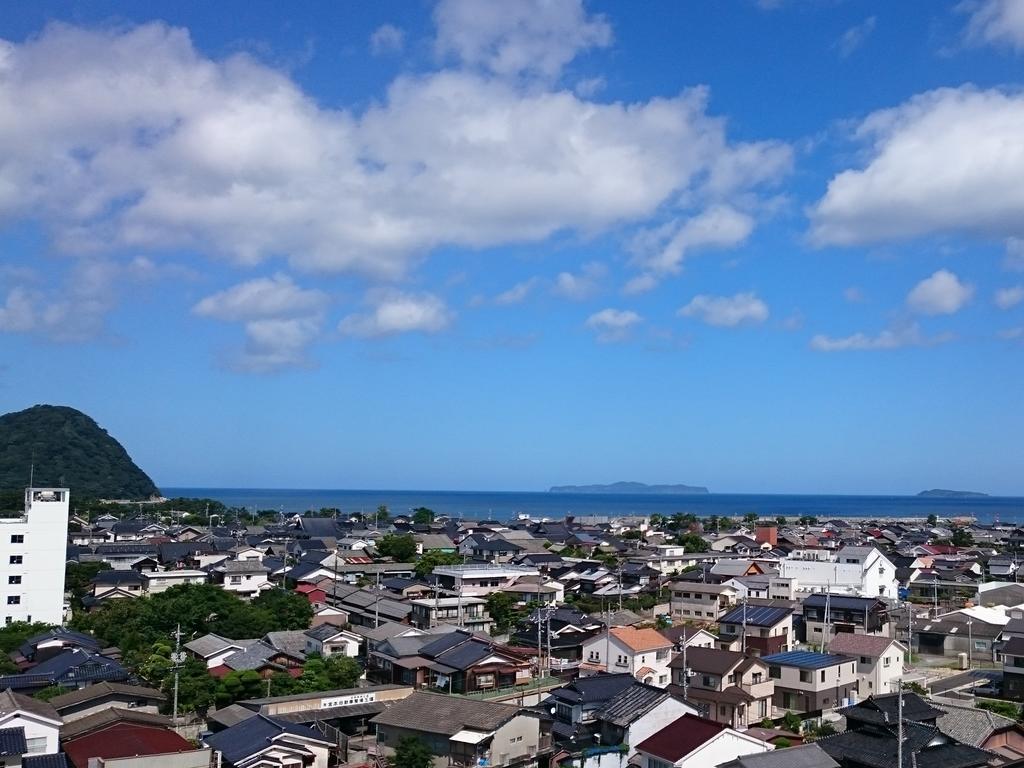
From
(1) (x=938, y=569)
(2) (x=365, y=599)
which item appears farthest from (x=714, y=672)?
(1) (x=938, y=569)

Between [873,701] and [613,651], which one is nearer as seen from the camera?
[873,701]

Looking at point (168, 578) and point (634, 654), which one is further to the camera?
point (168, 578)

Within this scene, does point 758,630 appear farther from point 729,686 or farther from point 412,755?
point 412,755

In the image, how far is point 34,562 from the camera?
3384 cm

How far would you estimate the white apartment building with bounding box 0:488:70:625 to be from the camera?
33.4 metres

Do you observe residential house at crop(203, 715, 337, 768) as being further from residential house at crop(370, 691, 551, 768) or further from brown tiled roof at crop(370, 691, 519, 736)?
brown tiled roof at crop(370, 691, 519, 736)

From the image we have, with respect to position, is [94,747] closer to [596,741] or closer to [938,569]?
[596,741]

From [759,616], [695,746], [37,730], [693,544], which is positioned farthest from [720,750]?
[693,544]

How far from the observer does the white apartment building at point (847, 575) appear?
139 ft

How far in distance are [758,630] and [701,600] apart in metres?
8.87

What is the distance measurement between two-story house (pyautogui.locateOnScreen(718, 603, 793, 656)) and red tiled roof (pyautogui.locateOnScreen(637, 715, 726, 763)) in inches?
457

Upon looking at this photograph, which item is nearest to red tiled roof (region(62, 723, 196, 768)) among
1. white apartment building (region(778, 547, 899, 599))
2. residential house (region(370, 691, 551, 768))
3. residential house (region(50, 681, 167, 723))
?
residential house (region(50, 681, 167, 723))

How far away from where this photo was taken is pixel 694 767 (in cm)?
1730

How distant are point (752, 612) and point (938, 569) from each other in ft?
89.1
